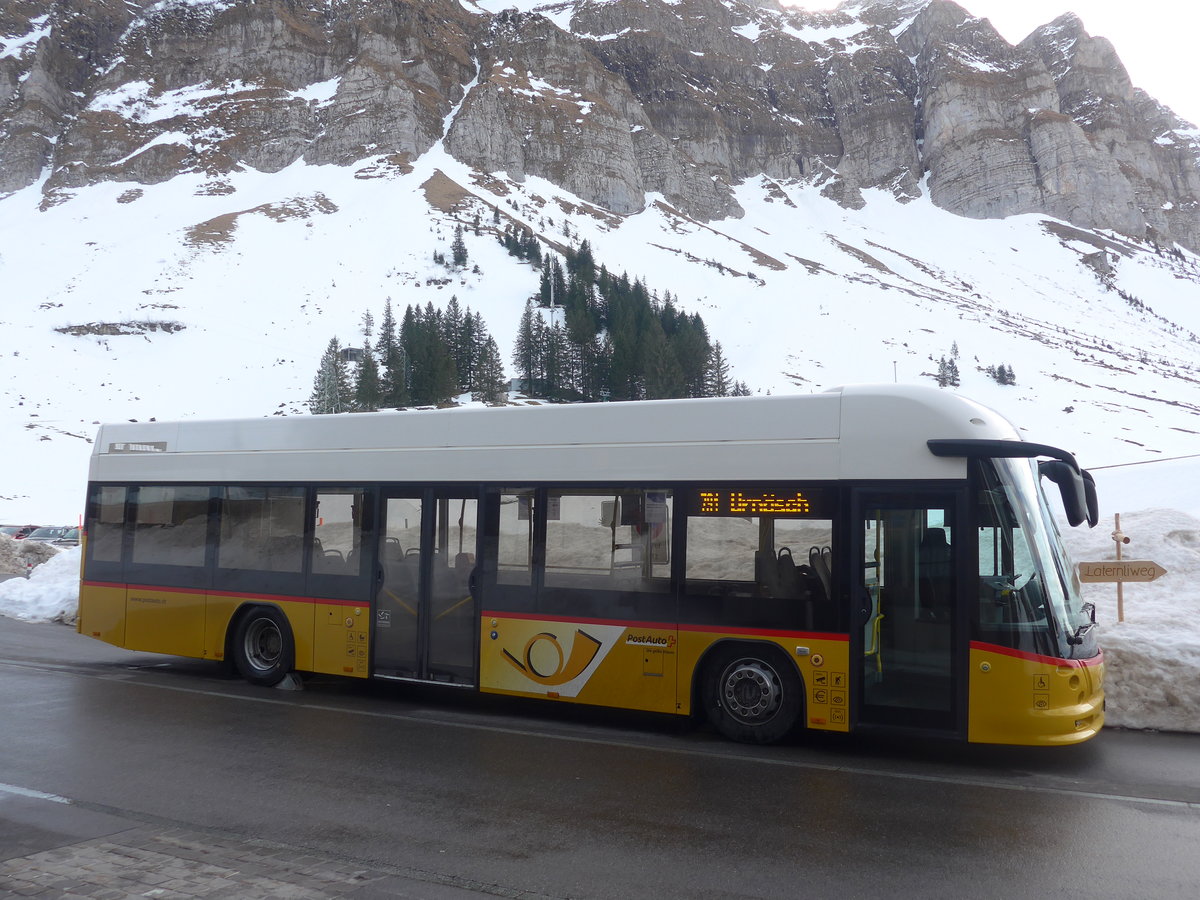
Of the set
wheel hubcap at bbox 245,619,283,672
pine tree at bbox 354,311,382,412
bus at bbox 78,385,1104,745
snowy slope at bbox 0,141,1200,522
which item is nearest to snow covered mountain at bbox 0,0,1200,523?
snowy slope at bbox 0,141,1200,522

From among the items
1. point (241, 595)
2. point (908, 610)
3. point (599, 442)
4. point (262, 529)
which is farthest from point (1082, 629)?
point (241, 595)

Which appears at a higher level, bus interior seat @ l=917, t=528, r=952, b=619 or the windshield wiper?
bus interior seat @ l=917, t=528, r=952, b=619

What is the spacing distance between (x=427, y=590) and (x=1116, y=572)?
6.88 meters

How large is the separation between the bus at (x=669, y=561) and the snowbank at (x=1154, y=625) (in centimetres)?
176

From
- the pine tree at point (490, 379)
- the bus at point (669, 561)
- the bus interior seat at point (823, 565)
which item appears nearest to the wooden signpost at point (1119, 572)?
the bus at point (669, 561)

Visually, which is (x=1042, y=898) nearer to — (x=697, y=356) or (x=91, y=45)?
(x=697, y=356)

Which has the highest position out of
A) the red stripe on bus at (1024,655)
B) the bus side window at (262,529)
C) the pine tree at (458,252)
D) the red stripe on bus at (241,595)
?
the pine tree at (458,252)

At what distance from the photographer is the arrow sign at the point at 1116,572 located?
9625 mm

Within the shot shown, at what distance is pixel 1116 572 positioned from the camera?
9766 millimetres

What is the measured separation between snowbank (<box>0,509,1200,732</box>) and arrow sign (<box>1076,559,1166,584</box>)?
417 millimetres

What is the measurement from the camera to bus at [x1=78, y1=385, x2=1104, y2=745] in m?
7.08

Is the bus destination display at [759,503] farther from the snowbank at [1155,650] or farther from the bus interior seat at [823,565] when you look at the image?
the snowbank at [1155,650]

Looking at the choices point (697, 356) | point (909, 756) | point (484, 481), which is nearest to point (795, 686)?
point (909, 756)

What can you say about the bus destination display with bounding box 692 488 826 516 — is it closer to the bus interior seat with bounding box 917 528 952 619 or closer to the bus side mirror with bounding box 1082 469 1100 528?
the bus interior seat with bounding box 917 528 952 619
